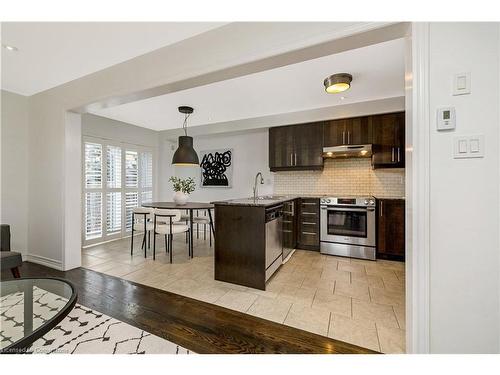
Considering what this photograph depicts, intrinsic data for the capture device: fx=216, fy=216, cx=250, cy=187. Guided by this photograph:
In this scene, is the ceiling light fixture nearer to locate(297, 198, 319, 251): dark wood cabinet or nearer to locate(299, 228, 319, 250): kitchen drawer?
locate(297, 198, 319, 251): dark wood cabinet

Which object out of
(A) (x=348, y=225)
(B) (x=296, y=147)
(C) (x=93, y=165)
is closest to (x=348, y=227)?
(A) (x=348, y=225)

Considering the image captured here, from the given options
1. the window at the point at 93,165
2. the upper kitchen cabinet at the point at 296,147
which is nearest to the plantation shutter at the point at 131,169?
the window at the point at 93,165

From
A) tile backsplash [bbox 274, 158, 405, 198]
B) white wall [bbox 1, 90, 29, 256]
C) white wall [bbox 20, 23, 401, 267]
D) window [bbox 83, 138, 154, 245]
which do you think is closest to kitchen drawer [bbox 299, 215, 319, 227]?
tile backsplash [bbox 274, 158, 405, 198]

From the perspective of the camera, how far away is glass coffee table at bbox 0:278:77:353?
1310 millimetres

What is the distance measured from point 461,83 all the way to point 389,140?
8.68 feet

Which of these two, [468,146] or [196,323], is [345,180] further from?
[196,323]

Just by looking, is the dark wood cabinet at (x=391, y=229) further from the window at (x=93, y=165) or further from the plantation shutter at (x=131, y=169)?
the window at (x=93, y=165)

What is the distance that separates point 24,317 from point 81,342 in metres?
0.39

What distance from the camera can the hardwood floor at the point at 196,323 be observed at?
1513mm

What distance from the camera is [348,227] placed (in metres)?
3.58

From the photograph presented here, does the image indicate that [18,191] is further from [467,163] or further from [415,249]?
[467,163]

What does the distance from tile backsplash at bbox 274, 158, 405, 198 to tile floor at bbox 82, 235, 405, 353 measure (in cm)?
127

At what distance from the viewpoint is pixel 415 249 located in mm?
1213
